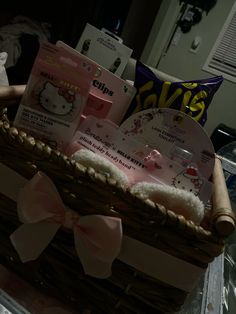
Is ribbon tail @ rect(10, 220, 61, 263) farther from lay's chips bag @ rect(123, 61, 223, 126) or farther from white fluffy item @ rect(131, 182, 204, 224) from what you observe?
lay's chips bag @ rect(123, 61, 223, 126)

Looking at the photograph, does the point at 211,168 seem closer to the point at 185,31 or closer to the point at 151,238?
the point at 151,238

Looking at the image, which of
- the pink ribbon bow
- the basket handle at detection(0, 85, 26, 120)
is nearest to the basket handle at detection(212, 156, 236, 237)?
the pink ribbon bow

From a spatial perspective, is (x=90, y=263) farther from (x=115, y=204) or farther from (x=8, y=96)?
(x=8, y=96)

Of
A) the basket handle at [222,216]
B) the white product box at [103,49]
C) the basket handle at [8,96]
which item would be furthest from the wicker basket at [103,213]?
the white product box at [103,49]

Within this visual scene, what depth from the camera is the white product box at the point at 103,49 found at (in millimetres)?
693

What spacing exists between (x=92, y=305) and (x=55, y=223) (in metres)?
0.13

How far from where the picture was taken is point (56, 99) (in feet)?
1.57

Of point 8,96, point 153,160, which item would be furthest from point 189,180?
point 8,96

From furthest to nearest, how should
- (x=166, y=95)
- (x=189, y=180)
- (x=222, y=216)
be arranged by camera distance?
(x=166, y=95), (x=189, y=180), (x=222, y=216)

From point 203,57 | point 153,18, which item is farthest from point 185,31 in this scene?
point 153,18

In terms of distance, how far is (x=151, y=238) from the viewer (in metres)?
0.39

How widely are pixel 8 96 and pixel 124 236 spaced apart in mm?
317

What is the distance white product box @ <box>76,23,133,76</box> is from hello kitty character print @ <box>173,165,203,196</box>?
34cm

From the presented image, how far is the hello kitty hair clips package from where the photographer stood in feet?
1.56
